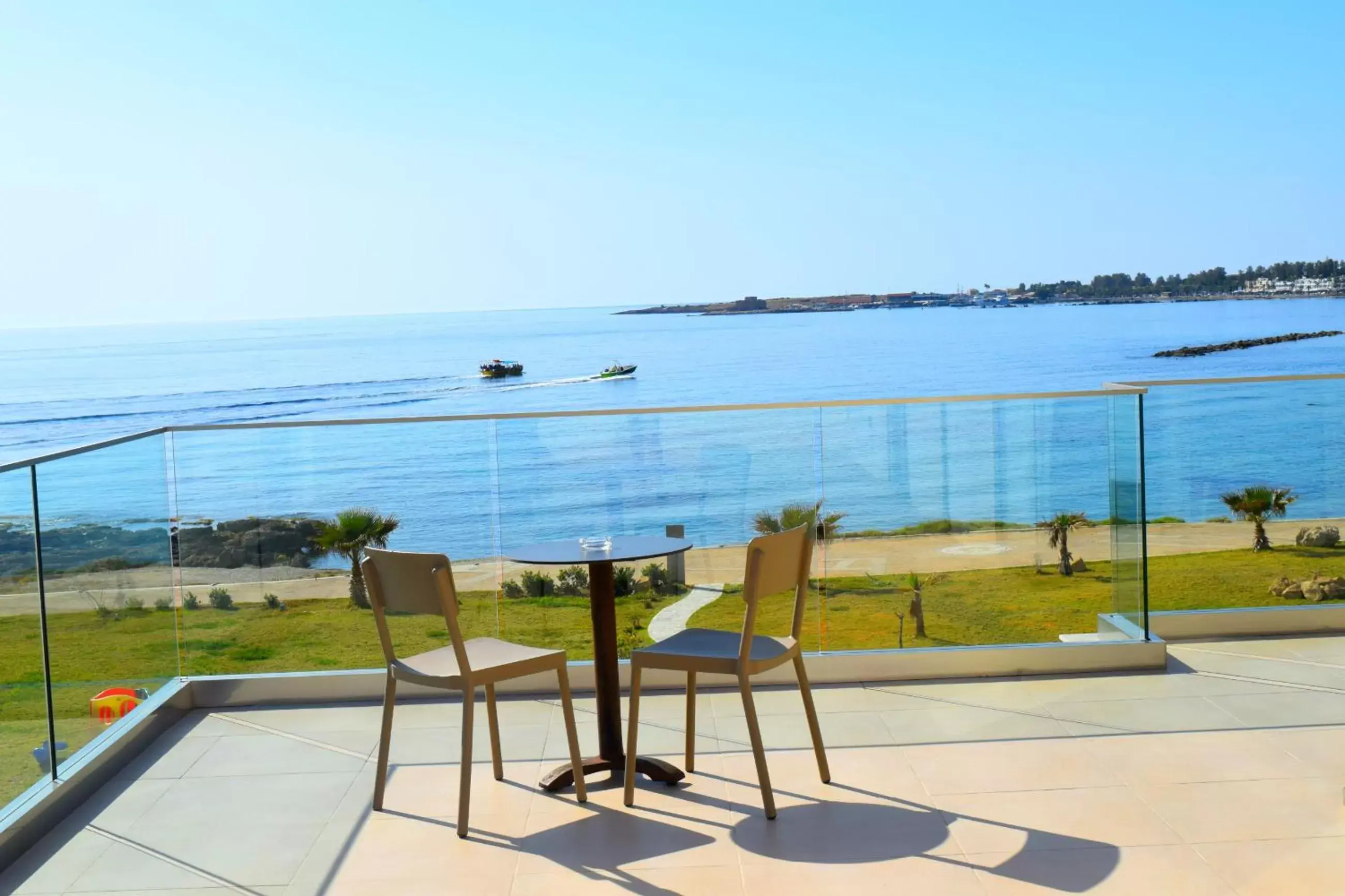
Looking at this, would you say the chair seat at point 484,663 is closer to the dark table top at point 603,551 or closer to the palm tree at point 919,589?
the dark table top at point 603,551

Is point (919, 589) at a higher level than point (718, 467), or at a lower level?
lower

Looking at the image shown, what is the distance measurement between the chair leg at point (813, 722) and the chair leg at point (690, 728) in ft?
1.24

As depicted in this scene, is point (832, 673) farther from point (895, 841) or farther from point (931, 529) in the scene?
point (895, 841)

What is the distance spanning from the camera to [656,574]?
4891 millimetres

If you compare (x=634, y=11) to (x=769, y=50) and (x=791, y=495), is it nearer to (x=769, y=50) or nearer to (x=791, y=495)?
(x=769, y=50)

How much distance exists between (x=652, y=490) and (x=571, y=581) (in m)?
0.51

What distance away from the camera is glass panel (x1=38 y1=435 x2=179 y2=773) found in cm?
396

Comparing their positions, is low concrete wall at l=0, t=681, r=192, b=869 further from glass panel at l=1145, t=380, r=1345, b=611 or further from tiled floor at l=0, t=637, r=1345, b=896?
glass panel at l=1145, t=380, r=1345, b=611

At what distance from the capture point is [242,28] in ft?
116

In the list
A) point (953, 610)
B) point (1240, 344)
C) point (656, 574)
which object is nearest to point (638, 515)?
point (656, 574)

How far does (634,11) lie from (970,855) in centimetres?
3147

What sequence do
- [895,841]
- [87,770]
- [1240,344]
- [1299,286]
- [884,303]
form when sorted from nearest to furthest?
1. [895,841]
2. [87,770]
3. [1299,286]
4. [1240,344]
5. [884,303]

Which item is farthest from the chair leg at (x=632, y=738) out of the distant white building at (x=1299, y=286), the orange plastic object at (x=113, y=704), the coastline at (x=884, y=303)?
the coastline at (x=884, y=303)

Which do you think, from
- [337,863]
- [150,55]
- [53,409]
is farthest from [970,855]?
[53,409]
